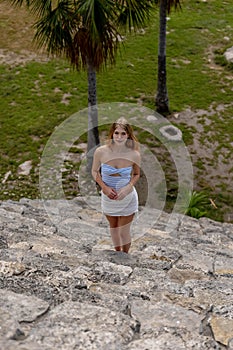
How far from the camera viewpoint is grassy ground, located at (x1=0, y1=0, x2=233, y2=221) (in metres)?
9.16

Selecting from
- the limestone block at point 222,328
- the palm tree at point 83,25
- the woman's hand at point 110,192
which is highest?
the palm tree at point 83,25

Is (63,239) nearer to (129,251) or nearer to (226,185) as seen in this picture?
(129,251)

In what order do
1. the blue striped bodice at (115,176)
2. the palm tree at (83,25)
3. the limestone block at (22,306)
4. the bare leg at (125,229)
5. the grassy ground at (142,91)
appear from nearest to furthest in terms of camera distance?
the limestone block at (22,306)
the blue striped bodice at (115,176)
the bare leg at (125,229)
the palm tree at (83,25)
the grassy ground at (142,91)

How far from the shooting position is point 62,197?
26.9ft

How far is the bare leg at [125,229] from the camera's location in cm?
442

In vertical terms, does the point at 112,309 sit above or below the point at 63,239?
above

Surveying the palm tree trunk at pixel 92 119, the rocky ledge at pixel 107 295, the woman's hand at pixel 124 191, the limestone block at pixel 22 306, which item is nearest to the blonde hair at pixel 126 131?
the woman's hand at pixel 124 191

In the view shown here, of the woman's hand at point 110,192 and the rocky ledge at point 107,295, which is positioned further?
the woman's hand at point 110,192

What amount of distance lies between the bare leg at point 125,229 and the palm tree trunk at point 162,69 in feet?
21.2

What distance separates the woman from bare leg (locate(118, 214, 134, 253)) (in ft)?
0.22

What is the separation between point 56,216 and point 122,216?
2.36 meters

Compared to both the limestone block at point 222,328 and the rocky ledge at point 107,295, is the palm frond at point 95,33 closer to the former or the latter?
the rocky ledge at point 107,295

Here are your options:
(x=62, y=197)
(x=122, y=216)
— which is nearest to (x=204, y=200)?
(x=62, y=197)

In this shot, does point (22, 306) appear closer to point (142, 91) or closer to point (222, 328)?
Result: point (222, 328)
